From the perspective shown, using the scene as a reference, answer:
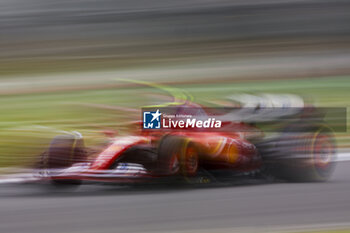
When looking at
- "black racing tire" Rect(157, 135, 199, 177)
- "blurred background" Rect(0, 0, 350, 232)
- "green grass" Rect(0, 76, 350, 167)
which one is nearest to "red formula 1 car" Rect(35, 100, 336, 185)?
"black racing tire" Rect(157, 135, 199, 177)

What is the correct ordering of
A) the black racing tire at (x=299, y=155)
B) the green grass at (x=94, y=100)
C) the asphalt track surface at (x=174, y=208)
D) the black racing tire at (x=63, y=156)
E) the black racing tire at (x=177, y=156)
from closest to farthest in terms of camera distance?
the asphalt track surface at (x=174, y=208) < the black racing tire at (x=177, y=156) < the black racing tire at (x=63, y=156) < the black racing tire at (x=299, y=155) < the green grass at (x=94, y=100)

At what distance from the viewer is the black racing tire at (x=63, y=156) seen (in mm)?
4031

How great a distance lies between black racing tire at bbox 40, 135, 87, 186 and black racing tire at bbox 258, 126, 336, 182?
140 cm

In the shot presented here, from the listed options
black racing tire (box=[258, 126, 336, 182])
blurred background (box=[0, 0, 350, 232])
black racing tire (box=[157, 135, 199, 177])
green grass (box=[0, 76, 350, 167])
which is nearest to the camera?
black racing tire (box=[157, 135, 199, 177])

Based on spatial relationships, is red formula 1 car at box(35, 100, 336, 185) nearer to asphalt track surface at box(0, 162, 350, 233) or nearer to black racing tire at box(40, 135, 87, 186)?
black racing tire at box(40, 135, 87, 186)

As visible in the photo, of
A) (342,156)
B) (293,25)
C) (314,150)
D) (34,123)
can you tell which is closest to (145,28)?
(293,25)

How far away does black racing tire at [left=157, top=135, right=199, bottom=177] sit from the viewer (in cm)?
382

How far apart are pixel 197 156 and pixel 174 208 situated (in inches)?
18.0

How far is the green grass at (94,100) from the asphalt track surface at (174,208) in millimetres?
3107

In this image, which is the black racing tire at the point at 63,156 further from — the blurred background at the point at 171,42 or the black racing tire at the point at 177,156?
the blurred background at the point at 171,42

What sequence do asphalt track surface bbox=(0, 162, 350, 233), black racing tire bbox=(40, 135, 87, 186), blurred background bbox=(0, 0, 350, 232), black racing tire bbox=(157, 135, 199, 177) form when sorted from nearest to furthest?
asphalt track surface bbox=(0, 162, 350, 233) < black racing tire bbox=(157, 135, 199, 177) < black racing tire bbox=(40, 135, 87, 186) < blurred background bbox=(0, 0, 350, 232)

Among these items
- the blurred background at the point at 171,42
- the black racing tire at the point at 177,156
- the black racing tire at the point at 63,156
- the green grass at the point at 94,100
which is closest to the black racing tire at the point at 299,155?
the black racing tire at the point at 177,156

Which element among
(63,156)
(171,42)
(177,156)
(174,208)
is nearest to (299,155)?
(177,156)

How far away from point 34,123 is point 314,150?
5142 millimetres
